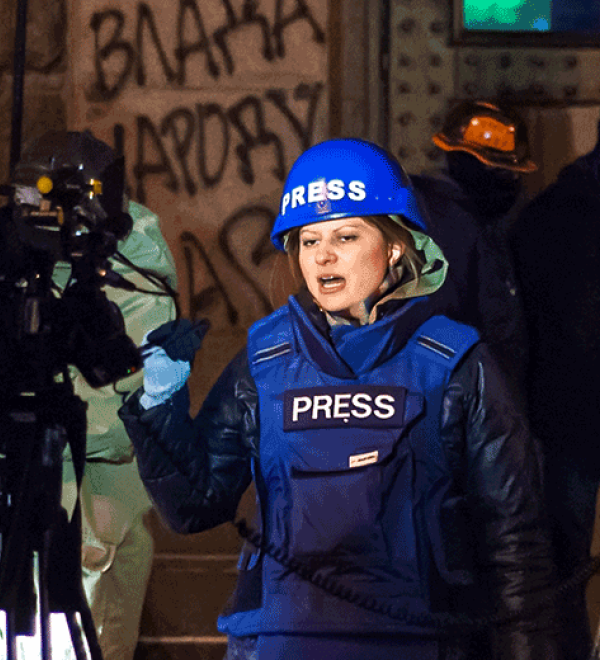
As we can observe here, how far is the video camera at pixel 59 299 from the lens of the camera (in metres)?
2.93

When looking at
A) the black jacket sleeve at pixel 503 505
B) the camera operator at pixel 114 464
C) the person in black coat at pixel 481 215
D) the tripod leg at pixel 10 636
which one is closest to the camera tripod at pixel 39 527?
the tripod leg at pixel 10 636

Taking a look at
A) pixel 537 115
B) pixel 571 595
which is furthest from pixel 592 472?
pixel 537 115

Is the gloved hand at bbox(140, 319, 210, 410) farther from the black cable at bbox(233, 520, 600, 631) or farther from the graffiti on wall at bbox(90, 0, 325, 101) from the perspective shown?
the graffiti on wall at bbox(90, 0, 325, 101)

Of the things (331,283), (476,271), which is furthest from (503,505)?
(476,271)

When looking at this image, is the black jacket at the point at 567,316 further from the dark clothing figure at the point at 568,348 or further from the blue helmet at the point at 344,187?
the blue helmet at the point at 344,187

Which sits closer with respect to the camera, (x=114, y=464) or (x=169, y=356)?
(x=169, y=356)

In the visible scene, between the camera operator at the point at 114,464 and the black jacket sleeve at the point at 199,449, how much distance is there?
0.93 m

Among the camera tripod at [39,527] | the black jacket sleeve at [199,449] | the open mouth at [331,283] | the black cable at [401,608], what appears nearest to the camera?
the black cable at [401,608]

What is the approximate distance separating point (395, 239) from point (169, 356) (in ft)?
1.84

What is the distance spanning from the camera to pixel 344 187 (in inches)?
111

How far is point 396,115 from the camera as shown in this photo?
17.4 ft

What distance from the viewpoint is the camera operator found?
372cm

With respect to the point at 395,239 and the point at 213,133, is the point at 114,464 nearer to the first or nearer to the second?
the point at 395,239

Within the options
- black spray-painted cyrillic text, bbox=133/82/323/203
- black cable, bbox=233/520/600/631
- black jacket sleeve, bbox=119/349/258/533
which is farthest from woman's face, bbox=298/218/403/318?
black spray-painted cyrillic text, bbox=133/82/323/203
